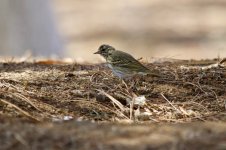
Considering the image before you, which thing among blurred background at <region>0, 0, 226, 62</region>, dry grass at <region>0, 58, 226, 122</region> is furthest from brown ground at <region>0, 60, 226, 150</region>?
blurred background at <region>0, 0, 226, 62</region>

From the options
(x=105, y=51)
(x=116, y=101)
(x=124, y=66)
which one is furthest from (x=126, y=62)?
(x=116, y=101)

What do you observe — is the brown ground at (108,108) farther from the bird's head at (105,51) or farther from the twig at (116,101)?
the bird's head at (105,51)

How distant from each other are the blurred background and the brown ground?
326 inches

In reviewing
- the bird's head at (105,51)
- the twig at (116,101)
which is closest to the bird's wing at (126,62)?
the bird's head at (105,51)

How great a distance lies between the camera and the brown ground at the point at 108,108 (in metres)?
3.80

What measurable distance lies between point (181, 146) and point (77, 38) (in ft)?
53.3

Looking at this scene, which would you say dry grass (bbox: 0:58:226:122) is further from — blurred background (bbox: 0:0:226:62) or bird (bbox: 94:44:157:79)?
blurred background (bbox: 0:0:226:62)

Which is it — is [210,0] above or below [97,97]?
above

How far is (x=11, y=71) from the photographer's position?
20.5 feet

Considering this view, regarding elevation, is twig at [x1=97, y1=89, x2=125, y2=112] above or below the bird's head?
below

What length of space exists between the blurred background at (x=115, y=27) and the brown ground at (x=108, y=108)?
829cm

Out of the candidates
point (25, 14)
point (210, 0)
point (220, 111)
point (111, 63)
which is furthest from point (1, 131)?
point (210, 0)

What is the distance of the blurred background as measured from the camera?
1630 cm

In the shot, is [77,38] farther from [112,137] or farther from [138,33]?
[112,137]
